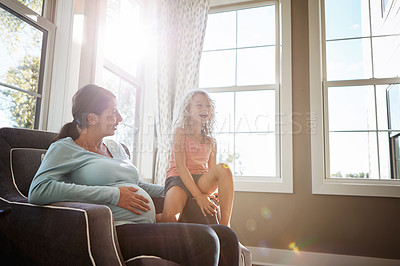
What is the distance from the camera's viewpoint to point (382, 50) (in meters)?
2.77

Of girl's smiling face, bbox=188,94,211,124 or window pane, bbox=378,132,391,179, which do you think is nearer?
girl's smiling face, bbox=188,94,211,124

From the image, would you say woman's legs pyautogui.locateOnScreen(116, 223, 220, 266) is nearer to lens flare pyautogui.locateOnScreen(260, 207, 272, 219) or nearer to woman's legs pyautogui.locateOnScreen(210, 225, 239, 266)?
woman's legs pyautogui.locateOnScreen(210, 225, 239, 266)

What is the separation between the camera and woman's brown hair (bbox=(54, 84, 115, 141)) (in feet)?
4.69

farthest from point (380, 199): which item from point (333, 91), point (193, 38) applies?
point (193, 38)

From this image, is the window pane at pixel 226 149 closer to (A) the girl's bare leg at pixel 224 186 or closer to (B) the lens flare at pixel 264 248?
(B) the lens flare at pixel 264 248

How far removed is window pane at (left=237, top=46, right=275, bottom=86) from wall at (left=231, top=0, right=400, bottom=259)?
0.26 m

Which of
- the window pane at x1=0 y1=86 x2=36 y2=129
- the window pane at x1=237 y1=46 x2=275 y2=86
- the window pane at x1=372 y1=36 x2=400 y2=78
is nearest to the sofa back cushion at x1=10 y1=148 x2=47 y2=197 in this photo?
the window pane at x1=0 y1=86 x2=36 y2=129

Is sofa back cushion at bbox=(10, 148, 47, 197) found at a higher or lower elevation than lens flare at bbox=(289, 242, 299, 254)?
higher

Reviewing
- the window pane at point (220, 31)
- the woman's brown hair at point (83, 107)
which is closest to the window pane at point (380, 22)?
the window pane at point (220, 31)

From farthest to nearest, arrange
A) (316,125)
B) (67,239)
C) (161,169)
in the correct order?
(161,169), (316,125), (67,239)

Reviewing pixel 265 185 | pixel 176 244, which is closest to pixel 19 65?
pixel 176 244

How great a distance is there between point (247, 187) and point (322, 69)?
1387 mm

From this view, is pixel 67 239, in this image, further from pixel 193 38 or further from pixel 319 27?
pixel 319 27

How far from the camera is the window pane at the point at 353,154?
2.70 m
